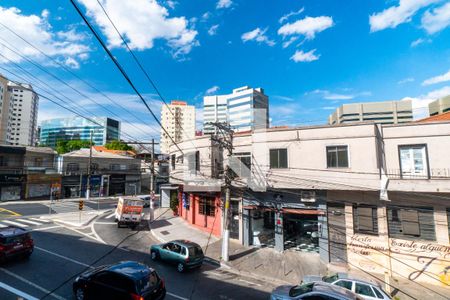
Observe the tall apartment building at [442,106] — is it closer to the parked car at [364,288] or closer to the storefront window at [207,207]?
the storefront window at [207,207]

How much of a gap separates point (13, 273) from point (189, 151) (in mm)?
15370

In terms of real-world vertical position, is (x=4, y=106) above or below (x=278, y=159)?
above

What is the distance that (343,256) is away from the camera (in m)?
16.5

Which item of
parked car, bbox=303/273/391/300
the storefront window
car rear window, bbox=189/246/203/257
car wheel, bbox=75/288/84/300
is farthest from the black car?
the storefront window

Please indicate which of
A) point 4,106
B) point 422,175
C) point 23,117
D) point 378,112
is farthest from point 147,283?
point 23,117

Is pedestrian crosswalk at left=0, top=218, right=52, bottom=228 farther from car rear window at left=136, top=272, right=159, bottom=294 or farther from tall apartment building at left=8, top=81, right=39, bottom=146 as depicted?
tall apartment building at left=8, top=81, right=39, bottom=146

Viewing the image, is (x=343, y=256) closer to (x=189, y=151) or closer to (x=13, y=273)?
(x=189, y=151)

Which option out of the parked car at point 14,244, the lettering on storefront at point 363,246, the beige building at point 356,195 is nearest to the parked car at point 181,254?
the beige building at point 356,195

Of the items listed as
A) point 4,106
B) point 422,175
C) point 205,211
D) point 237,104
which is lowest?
point 205,211

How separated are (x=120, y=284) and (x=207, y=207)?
14.4 m

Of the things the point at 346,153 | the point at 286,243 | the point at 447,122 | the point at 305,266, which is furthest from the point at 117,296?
the point at 447,122

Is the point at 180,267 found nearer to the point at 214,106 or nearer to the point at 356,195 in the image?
the point at 356,195

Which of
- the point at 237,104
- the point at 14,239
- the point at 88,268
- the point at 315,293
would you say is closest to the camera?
the point at 315,293

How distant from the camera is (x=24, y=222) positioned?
23344 mm
